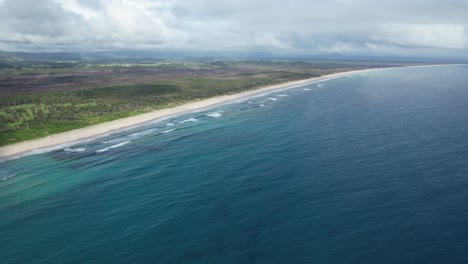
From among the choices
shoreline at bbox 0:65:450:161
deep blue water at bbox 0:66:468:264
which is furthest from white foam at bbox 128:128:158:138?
shoreline at bbox 0:65:450:161

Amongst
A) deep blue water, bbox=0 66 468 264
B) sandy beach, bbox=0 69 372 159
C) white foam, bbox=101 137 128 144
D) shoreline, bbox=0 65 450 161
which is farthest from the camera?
white foam, bbox=101 137 128 144

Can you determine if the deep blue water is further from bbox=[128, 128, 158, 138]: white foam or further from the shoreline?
the shoreline

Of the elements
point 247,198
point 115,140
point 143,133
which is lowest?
point 247,198

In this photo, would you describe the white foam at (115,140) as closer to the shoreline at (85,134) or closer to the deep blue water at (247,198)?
the deep blue water at (247,198)

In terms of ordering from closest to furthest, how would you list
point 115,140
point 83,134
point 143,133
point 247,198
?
1. point 247,198
2. point 115,140
3. point 83,134
4. point 143,133

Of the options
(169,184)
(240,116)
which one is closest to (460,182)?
(169,184)

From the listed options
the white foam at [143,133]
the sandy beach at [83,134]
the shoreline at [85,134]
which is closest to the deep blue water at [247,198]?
the white foam at [143,133]

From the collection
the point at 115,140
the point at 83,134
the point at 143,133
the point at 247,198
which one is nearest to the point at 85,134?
the point at 83,134

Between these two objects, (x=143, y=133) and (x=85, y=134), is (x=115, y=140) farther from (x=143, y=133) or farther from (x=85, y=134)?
(x=85, y=134)
